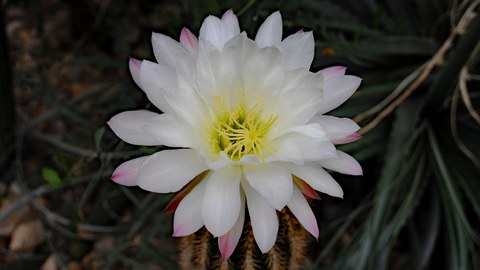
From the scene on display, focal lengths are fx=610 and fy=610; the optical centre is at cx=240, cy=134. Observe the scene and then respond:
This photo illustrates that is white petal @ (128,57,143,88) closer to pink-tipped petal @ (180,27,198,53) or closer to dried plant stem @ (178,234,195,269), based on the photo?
pink-tipped petal @ (180,27,198,53)

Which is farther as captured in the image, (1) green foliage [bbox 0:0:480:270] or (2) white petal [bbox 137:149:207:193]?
(1) green foliage [bbox 0:0:480:270]

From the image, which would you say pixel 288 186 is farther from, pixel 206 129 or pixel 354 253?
pixel 354 253

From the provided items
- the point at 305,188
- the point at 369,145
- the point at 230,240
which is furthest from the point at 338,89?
the point at 369,145

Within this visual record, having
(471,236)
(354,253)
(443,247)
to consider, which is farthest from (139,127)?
(443,247)

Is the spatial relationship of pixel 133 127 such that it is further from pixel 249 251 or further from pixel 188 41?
pixel 249 251

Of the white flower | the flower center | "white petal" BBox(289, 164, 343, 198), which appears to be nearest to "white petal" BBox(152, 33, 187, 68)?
the white flower
